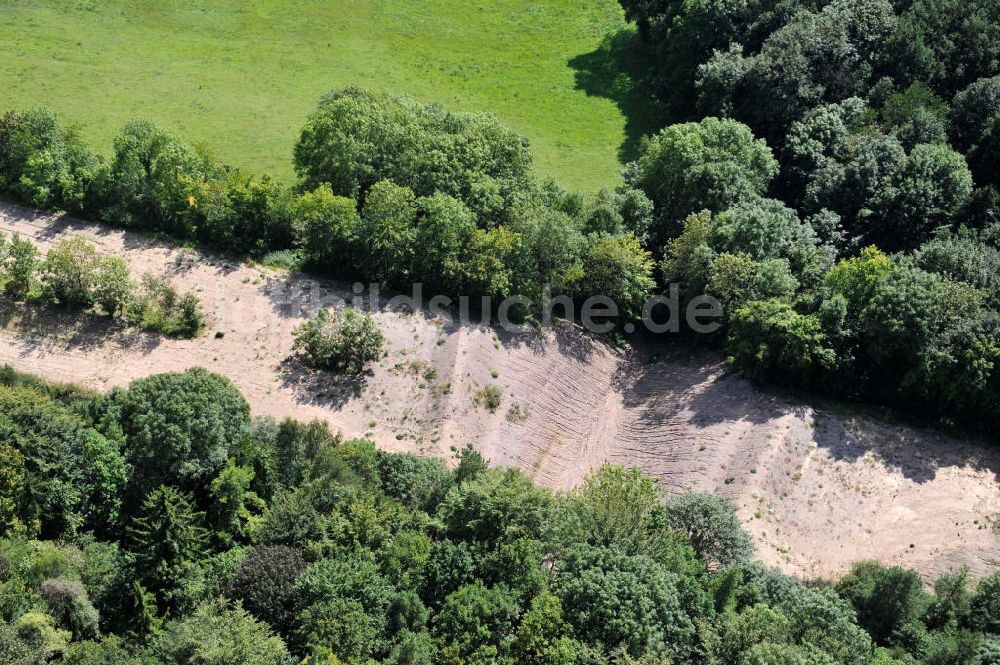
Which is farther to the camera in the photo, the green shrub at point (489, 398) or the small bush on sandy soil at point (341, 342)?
the green shrub at point (489, 398)

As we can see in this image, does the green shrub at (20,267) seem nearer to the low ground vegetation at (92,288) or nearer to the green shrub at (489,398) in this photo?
the low ground vegetation at (92,288)

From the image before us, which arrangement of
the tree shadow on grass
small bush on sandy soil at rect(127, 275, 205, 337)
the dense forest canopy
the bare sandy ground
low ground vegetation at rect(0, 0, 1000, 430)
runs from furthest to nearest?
the tree shadow on grass, small bush on sandy soil at rect(127, 275, 205, 337), low ground vegetation at rect(0, 0, 1000, 430), the bare sandy ground, the dense forest canopy

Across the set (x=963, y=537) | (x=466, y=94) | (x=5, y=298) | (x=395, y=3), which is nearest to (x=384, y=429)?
(x=5, y=298)

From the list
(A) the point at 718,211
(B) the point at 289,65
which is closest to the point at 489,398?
(A) the point at 718,211

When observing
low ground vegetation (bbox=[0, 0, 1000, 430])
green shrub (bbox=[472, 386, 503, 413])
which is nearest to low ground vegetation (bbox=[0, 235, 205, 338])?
low ground vegetation (bbox=[0, 0, 1000, 430])

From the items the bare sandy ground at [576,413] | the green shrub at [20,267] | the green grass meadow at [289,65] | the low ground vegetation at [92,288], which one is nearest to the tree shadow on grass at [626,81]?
the green grass meadow at [289,65]

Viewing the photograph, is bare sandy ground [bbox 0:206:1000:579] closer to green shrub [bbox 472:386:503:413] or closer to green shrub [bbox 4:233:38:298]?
green shrub [bbox 472:386:503:413]

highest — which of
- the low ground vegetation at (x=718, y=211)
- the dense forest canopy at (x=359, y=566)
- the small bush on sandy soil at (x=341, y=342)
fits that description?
the low ground vegetation at (x=718, y=211)

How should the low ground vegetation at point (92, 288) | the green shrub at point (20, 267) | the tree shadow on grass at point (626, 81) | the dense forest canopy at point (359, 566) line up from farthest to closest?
the tree shadow on grass at point (626, 81), the green shrub at point (20, 267), the low ground vegetation at point (92, 288), the dense forest canopy at point (359, 566)
